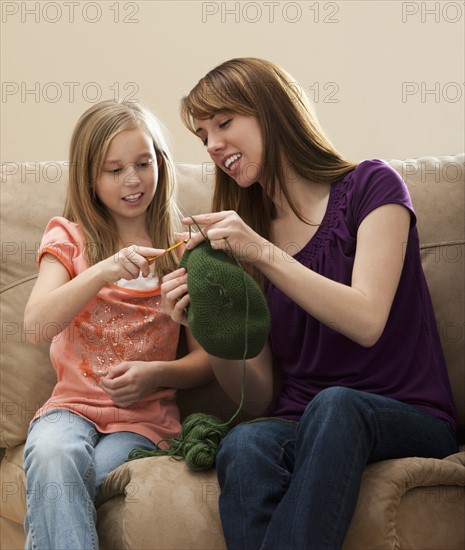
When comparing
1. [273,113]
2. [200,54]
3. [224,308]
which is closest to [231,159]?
[273,113]

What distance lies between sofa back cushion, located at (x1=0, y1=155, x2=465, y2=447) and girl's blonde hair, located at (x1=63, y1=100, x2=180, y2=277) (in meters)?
0.10

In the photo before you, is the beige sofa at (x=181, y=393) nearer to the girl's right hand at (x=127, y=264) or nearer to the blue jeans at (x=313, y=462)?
the blue jeans at (x=313, y=462)

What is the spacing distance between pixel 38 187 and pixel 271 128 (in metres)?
0.60

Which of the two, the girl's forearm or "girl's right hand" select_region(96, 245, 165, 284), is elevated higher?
"girl's right hand" select_region(96, 245, 165, 284)

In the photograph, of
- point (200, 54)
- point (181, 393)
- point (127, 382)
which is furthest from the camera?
point (200, 54)

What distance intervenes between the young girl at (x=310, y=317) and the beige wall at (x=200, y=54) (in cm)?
74

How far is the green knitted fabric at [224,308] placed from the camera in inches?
57.6

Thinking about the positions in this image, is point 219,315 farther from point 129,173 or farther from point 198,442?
point 129,173

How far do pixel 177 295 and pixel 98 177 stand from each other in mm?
369

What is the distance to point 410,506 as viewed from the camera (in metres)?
1.35

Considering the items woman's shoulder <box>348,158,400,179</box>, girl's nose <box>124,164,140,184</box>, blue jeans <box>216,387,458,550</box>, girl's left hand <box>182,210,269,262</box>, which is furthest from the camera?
girl's nose <box>124,164,140,184</box>

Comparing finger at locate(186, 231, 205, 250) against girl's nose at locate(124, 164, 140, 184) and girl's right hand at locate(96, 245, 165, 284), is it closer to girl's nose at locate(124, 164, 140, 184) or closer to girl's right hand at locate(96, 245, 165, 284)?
girl's right hand at locate(96, 245, 165, 284)

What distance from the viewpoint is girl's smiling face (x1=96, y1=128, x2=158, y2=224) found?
5.71 ft

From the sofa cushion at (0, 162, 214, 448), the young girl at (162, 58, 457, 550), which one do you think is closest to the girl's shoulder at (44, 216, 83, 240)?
the sofa cushion at (0, 162, 214, 448)
